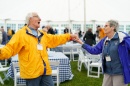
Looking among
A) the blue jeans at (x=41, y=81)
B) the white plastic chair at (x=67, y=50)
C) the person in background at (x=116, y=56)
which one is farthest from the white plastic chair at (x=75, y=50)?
the blue jeans at (x=41, y=81)

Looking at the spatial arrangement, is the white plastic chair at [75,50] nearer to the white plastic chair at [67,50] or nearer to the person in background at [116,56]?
the white plastic chair at [67,50]

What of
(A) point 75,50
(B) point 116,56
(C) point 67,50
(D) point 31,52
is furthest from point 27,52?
(A) point 75,50

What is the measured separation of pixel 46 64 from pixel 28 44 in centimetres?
39

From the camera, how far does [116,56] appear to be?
383cm

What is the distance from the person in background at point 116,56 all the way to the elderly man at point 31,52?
3.16 ft

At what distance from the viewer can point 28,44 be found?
3.40m

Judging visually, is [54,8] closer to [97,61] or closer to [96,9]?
[96,9]

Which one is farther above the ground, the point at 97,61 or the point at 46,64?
the point at 46,64

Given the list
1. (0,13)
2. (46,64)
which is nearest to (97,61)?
(46,64)

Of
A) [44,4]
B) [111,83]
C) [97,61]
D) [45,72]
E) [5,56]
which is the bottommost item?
[97,61]

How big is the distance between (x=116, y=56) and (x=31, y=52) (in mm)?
1298

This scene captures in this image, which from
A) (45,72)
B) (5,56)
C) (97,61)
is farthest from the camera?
(97,61)

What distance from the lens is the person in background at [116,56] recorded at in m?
3.78

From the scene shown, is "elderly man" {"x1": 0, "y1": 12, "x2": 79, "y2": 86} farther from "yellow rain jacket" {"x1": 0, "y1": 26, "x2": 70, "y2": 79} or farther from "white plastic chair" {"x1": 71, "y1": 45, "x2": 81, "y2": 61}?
"white plastic chair" {"x1": 71, "y1": 45, "x2": 81, "y2": 61}
